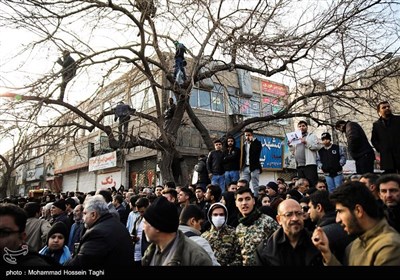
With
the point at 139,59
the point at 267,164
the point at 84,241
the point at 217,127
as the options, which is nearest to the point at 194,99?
the point at 217,127

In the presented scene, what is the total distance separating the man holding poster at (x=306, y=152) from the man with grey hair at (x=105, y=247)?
4988 millimetres

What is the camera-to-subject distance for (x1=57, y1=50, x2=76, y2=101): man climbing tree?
941 cm

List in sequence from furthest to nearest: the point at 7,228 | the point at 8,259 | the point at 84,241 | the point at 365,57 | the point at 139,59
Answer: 1. the point at 139,59
2. the point at 365,57
3. the point at 84,241
4. the point at 7,228
5. the point at 8,259

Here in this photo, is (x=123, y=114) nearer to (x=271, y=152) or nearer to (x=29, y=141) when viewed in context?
(x=29, y=141)

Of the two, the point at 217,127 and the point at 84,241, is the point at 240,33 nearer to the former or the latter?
the point at 84,241

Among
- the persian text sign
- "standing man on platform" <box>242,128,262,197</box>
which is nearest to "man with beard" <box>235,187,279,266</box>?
"standing man on platform" <box>242,128,262,197</box>

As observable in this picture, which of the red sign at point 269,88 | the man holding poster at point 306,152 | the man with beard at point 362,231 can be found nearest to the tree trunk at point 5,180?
the man holding poster at point 306,152

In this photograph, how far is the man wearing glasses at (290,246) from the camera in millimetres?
2473

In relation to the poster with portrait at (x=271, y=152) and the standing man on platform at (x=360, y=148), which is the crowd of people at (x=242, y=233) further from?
the poster with portrait at (x=271, y=152)

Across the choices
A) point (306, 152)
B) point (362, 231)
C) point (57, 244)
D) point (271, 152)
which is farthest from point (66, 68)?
point (271, 152)

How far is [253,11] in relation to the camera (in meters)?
9.84

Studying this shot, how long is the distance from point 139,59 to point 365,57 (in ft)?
23.4

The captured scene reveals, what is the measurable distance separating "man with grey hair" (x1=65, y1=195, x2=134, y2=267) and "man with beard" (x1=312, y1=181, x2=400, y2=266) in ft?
5.68

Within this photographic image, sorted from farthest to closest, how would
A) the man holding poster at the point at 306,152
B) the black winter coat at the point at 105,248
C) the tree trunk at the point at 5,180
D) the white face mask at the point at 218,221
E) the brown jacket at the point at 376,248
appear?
the tree trunk at the point at 5,180 → the man holding poster at the point at 306,152 → the white face mask at the point at 218,221 → the black winter coat at the point at 105,248 → the brown jacket at the point at 376,248
